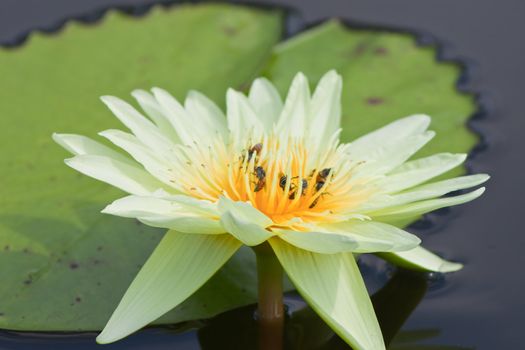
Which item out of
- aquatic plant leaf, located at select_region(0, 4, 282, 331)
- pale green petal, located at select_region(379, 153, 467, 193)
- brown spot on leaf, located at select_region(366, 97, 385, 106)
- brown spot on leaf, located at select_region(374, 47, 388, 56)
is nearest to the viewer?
pale green petal, located at select_region(379, 153, 467, 193)

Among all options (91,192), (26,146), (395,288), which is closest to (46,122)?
(26,146)

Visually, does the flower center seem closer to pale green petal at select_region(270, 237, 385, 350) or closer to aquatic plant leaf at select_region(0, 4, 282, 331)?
pale green petal at select_region(270, 237, 385, 350)

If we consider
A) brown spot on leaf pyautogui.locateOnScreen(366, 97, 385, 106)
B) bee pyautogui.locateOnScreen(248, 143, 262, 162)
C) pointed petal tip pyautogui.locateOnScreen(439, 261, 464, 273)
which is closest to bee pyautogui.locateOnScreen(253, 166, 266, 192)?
bee pyautogui.locateOnScreen(248, 143, 262, 162)

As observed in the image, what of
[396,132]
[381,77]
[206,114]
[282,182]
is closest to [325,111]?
[396,132]

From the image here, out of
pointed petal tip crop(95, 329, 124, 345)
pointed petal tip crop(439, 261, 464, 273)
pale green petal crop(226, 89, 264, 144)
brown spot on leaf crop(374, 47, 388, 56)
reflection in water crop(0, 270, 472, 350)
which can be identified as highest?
brown spot on leaf crop(374, 47, 388, 56)

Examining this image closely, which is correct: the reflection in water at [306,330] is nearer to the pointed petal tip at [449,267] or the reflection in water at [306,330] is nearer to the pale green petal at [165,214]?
the pointed petal tip at [449,267]

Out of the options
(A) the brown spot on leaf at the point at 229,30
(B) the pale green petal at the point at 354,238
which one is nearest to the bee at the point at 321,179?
(B) the pale green petal at the point at 354,238

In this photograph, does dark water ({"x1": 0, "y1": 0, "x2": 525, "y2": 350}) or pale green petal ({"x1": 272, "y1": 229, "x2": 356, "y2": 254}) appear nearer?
pale green petal ({"x1": 272, "y1": 229, "x2": 356, "y2": 254})

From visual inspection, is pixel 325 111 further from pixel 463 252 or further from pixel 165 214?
pixel 165 214
